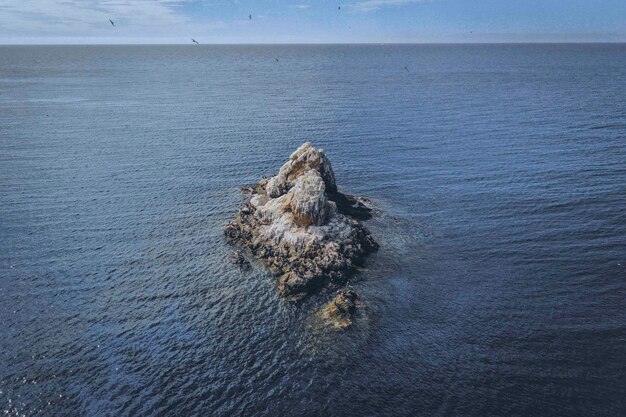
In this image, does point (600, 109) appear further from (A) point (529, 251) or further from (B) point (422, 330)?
(B) point (422, 330)

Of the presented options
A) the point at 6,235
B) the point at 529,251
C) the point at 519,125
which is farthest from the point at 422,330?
the point at 519,125

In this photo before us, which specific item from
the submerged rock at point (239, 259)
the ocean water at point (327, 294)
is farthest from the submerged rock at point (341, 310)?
the submerged rock at point (239, 259)

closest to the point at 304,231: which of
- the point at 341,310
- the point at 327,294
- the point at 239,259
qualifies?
the point at 239,259

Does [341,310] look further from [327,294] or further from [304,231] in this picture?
[304,231]

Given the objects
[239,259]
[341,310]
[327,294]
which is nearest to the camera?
[341,310]

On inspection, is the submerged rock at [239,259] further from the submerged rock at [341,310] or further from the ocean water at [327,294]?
the submerged rock at [341,310]

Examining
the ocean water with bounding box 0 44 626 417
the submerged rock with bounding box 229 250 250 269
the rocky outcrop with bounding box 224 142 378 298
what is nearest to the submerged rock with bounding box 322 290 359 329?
the ocean water with bounding box 0 44 626 417
